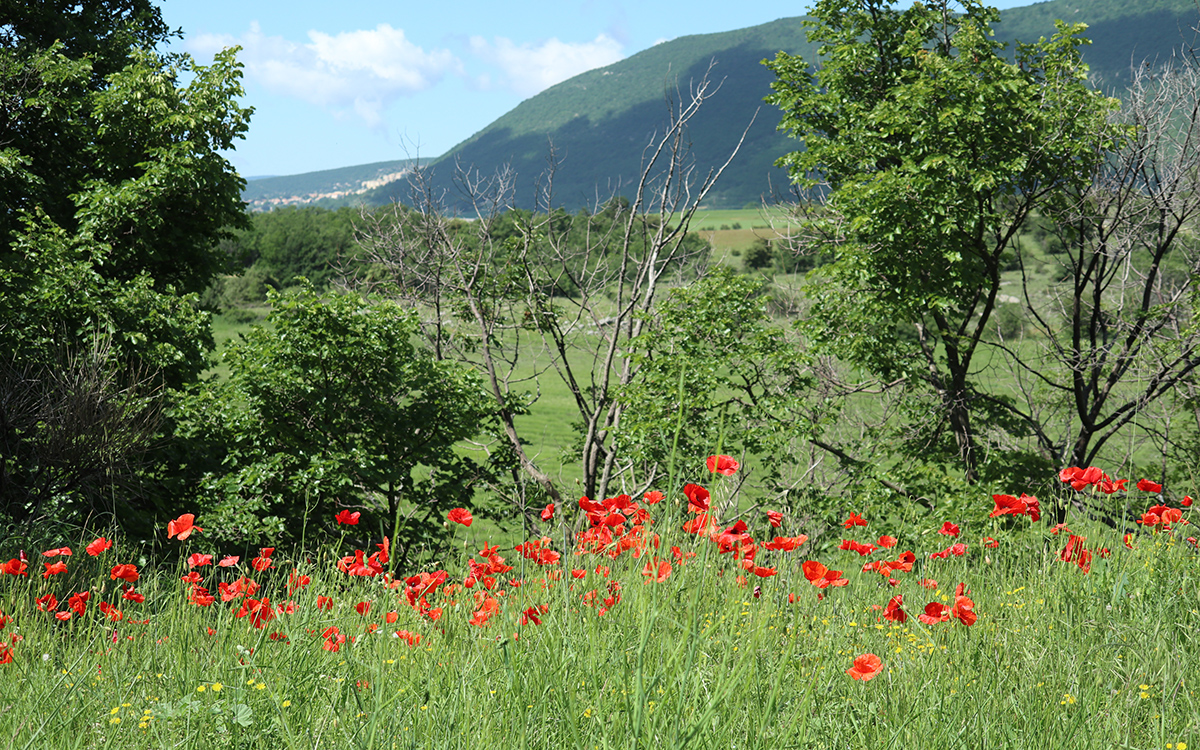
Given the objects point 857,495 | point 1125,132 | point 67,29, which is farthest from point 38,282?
point 1125,132

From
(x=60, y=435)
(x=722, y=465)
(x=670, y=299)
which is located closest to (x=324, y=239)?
(x=670, y=299)

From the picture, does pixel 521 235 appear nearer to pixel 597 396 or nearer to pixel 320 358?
pixel 597 396

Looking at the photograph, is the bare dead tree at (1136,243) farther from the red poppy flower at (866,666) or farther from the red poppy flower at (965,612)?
the red poppy flower at (866,666)

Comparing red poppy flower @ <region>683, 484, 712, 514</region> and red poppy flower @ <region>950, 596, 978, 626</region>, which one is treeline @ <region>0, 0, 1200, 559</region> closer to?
red poppy flower @ <region>950, 596, 978, 626</region>

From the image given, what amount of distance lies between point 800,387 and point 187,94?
1023 cm

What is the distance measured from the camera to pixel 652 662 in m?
2.05

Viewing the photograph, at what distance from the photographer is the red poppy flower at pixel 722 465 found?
1.45 meters

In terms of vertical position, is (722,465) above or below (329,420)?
above

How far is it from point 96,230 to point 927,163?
11.4 m

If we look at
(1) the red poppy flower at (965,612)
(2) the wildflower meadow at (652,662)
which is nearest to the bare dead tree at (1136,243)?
(2) the wildflower meadow at (652,662)

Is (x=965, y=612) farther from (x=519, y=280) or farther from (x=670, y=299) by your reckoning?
(x=519, y=280)

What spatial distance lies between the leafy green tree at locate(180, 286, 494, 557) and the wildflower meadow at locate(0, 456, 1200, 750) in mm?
6048

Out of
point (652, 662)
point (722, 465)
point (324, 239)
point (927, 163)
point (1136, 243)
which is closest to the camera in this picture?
point (722, 465)

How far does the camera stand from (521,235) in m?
13.4
